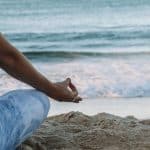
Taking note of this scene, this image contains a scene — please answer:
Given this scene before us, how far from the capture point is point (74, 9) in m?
24.1

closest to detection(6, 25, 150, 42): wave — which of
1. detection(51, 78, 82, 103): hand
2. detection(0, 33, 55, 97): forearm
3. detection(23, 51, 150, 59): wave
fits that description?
detection(23, 51, 150, 59): wave

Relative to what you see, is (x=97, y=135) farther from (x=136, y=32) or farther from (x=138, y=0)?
(x=138, y=0)

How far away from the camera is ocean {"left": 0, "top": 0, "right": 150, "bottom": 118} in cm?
733

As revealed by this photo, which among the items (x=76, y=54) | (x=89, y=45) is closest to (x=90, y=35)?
(x=89, y=45)

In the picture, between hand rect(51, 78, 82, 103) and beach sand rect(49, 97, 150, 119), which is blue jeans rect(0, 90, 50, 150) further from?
beach sand rect(49, 97, 150, 119)

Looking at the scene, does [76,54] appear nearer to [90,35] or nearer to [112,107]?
[90,35]

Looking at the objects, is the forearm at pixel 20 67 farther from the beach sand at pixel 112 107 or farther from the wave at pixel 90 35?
the wave at pixel 90 35

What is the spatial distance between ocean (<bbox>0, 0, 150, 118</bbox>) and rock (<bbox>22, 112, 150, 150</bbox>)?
169 cm

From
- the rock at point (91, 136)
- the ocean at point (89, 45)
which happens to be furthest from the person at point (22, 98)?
the ocean at point (89, 45)

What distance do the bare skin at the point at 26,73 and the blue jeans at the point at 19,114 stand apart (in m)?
0.06

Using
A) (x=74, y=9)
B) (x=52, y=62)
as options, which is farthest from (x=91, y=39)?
(x=74, y=9)

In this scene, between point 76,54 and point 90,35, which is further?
point 90,35

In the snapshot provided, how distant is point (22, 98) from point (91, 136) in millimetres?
1036

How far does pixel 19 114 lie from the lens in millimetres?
2375
